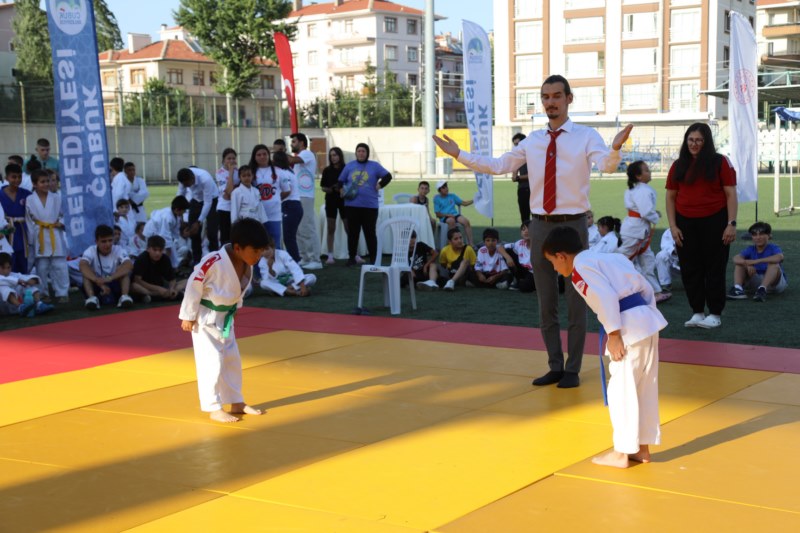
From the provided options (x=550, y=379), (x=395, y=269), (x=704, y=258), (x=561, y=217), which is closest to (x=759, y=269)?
(x=704, y=258)

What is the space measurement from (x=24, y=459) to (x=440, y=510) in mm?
2418

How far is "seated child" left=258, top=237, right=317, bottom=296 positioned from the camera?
1191 centimetres

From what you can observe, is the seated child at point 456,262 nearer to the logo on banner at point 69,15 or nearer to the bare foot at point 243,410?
the logo on banner at point 69,15

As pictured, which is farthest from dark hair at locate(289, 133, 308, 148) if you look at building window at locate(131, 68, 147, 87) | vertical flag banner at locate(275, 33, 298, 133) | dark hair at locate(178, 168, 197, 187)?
building window at locate(131, 68, 147, 87)

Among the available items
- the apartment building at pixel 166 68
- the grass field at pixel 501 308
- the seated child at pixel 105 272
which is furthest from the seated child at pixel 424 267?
the apartment building at pixel 166 68

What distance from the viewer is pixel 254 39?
64.2m

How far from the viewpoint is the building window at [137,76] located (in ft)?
290

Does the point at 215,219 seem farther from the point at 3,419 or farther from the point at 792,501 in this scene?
the point at 792,501

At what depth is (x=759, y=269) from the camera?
10961 mm

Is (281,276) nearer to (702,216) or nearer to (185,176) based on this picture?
(185,176)

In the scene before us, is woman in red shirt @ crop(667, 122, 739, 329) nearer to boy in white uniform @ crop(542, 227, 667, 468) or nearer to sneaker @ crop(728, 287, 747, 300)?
sneaker @ crop(728, 287, 747, 300)

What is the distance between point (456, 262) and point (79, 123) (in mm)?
4936

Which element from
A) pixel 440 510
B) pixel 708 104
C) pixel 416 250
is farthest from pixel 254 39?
pixel 440 510

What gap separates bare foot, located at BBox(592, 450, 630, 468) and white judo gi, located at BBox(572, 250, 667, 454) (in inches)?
1.6
